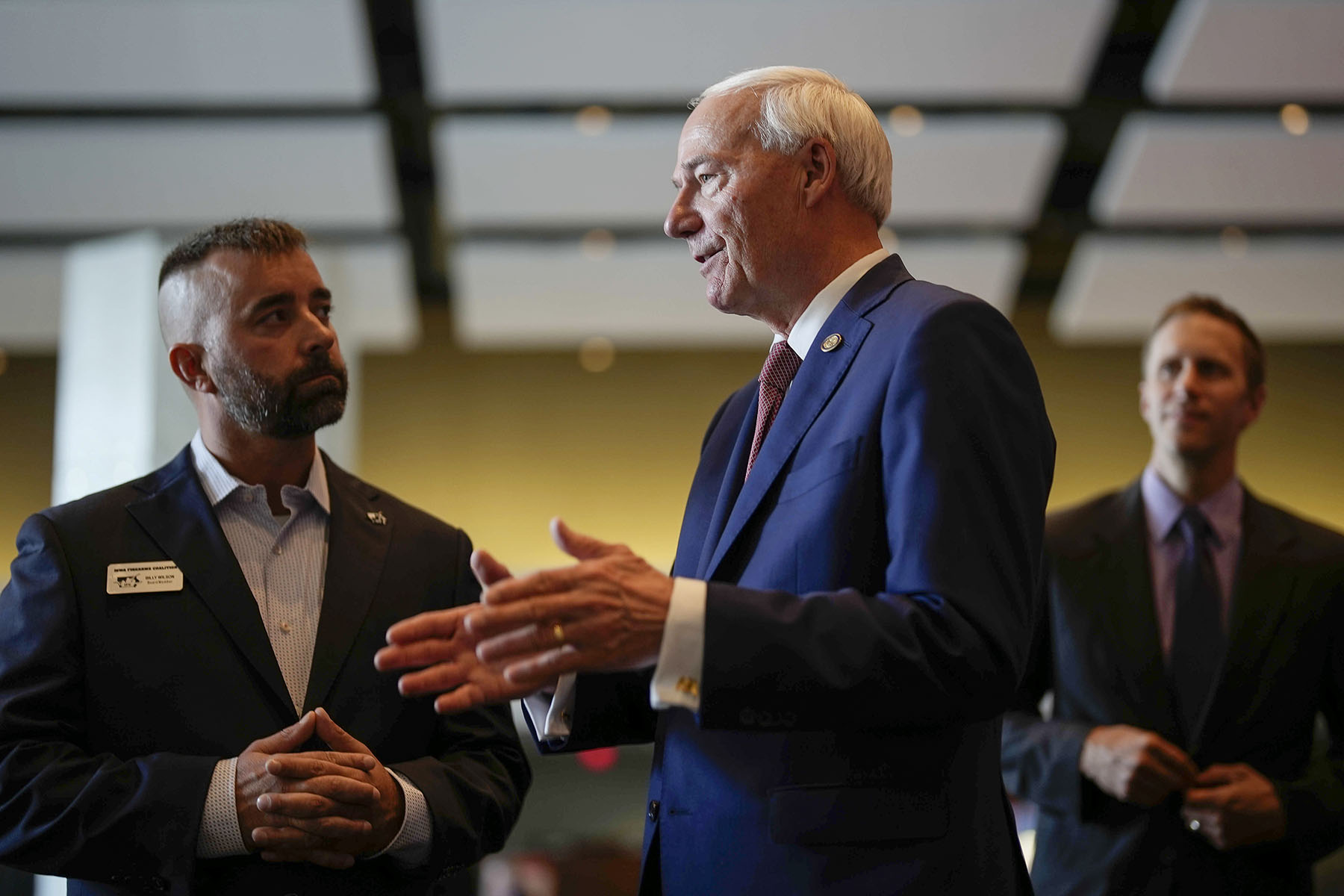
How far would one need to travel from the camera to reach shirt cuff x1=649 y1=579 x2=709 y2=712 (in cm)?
145

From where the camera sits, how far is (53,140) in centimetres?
498

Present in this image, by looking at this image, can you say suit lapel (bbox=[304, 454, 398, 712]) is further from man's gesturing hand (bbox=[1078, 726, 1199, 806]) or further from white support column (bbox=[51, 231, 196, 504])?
white support column (bbox=[51, 231, 196, 504])

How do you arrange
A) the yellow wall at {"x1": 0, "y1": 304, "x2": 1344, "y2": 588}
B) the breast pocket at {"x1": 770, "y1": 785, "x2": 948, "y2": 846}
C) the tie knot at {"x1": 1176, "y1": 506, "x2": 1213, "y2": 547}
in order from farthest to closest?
the yellow wall at {"x1": 0, "y1": 304, "x2": 1344, "y2": 588} < the tie knot at {"x1": 1176, "y1": 506, "x2": 1213, "y2": 547} < the breast pocket at {"x1": 770, "y1": 785, "x2": 948, "y2": 846}

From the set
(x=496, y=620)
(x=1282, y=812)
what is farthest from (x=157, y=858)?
(x=1282, y=812)

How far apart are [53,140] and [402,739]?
3862 millimetres

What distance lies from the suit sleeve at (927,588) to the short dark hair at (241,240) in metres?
1.29

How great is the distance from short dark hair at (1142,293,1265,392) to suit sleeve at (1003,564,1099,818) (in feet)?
2.65

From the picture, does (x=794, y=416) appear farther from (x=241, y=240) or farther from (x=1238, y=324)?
(x=1238, y=324)

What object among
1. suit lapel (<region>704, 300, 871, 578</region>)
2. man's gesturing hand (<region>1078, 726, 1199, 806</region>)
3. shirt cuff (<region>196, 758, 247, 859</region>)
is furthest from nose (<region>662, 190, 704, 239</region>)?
man's gesturing hand (<region>1078, 726, 1199, 806</region>)

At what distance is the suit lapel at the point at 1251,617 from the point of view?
2.67m

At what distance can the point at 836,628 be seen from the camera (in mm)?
1470

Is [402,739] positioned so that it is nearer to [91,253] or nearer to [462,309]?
[91,253]

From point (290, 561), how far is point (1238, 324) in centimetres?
231

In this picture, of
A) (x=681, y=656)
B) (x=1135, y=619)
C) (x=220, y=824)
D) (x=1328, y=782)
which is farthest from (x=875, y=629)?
(x=1328, y=782)
